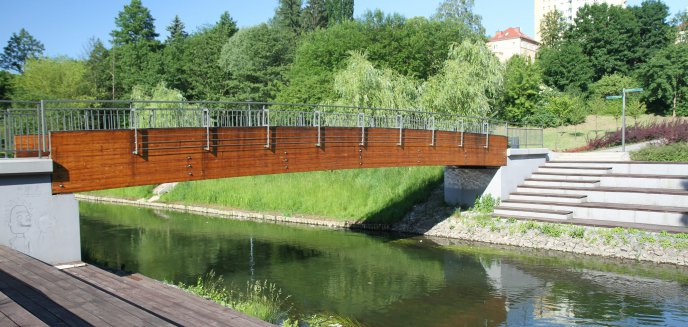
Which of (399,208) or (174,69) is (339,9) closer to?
(174,69)

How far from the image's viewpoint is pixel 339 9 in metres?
80.4

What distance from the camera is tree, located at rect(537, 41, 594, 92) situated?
199ft

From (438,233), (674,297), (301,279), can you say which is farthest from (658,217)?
(301,279)

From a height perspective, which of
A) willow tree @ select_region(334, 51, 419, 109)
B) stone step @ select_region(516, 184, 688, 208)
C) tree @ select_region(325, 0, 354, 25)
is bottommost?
stone step @ select_region(516, 184, 688, 208)

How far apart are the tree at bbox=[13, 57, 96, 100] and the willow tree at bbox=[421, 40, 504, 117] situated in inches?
1186

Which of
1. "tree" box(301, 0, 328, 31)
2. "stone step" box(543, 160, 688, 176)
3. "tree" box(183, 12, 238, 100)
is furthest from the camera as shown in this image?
"tree" box(301, 0, 328, 31)

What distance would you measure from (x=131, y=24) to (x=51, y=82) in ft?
73.0

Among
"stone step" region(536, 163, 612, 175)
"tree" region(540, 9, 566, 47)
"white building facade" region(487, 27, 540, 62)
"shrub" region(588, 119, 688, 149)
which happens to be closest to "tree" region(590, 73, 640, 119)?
"shrub" region(588, 119, 688, 149)

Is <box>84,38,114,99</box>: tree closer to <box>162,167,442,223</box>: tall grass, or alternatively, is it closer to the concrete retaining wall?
<box>162,167,442,223</box>: tall grass

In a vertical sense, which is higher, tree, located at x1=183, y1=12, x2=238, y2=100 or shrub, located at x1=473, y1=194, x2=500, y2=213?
tree, located at x1=183, y1=12, x2=238, y2=100

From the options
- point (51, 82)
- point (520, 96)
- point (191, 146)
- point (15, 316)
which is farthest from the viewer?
point (520, 96)

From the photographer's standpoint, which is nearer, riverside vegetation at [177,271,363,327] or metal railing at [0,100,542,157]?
riverside vegetation at [177,271,363,327]

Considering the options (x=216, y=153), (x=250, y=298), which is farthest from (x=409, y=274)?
(x=216, y=153)

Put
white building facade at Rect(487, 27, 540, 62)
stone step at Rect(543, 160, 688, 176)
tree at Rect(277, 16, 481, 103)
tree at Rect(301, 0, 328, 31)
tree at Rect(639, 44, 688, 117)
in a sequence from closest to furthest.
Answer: stone step at Rect(543, 160, 688, 176) → tree at Rect(277, 16, 481, 103) → tree at Rect(639, 44, 688, 117) → tree at Rect(301, 0, 328, 31) → white building facade at Rect(487, 27, 540, 62)
